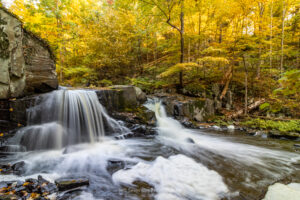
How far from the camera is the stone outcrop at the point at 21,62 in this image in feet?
13.7

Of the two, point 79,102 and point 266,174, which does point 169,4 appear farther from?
point 266,174

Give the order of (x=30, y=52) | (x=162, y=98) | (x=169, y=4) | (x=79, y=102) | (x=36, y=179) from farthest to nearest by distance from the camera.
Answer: (x=162, y=98), (x=169, y=4), (x=79, y=102), (x=30, y=52), (x=36, y=179)

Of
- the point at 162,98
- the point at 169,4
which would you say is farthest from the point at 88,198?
the point at 169,4

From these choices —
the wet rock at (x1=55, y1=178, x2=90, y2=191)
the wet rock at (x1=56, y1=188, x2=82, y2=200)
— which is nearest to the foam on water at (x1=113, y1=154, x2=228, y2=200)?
the wet rock at (x1=55, y1=178, x2=90, y2=191)

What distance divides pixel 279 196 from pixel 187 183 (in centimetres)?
161

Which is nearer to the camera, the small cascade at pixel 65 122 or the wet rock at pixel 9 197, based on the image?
the wet rock at pixel 9 197

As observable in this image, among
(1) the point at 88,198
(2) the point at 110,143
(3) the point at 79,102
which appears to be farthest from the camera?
(3) the point at 79,102

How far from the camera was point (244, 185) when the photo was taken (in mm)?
2945

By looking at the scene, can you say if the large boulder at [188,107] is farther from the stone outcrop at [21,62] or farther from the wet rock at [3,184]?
the wet rock at [3,184]

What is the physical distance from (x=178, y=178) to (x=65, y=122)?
4.21 meters

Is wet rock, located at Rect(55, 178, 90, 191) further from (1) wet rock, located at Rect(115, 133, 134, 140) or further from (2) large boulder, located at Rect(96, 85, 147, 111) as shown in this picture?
(2) large boulder, located at Rect(96, 85, 147, 111)

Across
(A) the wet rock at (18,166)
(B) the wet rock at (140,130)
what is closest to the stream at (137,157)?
(A) the wet rock at (18,166)

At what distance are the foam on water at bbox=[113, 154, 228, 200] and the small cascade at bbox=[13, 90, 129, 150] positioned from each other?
2551 mm

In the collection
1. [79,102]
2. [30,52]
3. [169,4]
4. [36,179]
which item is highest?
[169,4]
